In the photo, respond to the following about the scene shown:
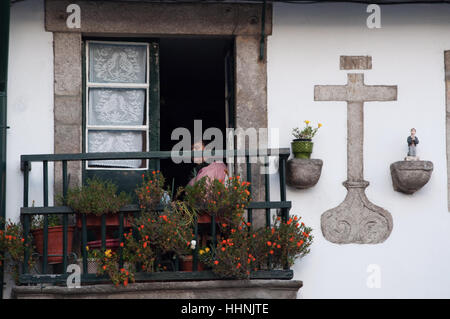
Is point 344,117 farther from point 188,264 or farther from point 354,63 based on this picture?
point 188,264

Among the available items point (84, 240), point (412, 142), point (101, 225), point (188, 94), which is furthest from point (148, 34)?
point (188, 94)

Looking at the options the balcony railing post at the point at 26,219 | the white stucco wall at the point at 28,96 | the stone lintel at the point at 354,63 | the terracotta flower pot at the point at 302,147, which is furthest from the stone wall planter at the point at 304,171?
the balcony railing post at the point at 26,219

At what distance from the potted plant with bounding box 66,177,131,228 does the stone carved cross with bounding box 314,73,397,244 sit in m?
1.66

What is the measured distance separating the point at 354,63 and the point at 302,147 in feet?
2.90

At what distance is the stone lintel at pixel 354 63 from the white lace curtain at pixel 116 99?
5.39 feet

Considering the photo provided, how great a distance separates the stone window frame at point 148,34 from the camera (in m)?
6.05

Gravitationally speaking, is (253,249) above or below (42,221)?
below

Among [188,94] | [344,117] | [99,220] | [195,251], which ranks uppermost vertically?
[188,94]

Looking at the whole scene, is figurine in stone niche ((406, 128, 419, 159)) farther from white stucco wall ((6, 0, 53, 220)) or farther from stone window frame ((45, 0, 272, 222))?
white stucco wall ((6, 0, 53, 220))

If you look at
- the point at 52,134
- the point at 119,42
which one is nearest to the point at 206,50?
the point at 119,42

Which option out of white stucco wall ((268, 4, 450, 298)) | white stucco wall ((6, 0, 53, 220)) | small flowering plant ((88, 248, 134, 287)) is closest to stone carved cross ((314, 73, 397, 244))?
white stucco wall ((268, 4, 450, 298))

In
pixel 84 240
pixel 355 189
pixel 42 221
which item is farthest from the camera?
pixel 355 189

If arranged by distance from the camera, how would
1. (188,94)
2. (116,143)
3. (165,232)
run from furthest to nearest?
(188,94) < (116,143) < (165,232)

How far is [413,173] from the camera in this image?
602 centimetres
